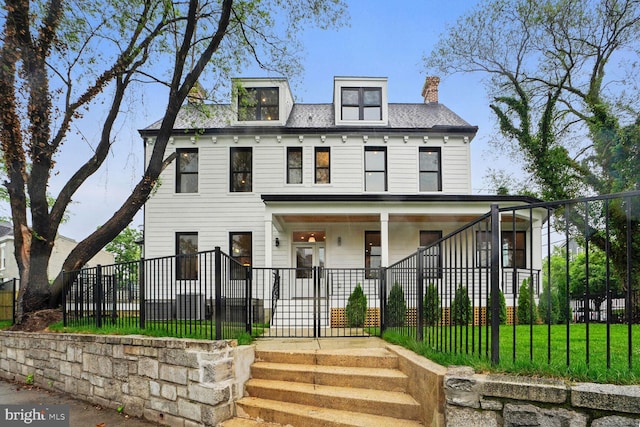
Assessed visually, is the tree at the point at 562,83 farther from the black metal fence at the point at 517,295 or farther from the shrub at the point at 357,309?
the shrub at the point at 357,309

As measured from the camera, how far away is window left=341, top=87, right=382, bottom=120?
1342 centimetres

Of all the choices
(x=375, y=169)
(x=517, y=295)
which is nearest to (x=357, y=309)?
(x=517, y=295)

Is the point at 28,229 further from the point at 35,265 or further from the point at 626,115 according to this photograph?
the point at 626,115

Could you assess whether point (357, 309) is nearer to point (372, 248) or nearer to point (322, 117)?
point (372, 248)

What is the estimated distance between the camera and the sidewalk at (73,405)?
4.96 m

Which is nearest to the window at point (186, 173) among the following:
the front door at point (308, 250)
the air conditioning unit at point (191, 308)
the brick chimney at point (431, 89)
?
the front door at point (308, 250)

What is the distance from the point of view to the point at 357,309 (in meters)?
9.12

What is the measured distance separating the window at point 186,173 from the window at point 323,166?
4.17 metres

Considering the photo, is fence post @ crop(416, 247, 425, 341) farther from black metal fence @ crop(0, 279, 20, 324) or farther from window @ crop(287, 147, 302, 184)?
black metal fence @ crop(0, 279, 20, 324)

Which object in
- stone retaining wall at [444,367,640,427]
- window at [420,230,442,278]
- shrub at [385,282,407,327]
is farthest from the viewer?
shrub at [385,282,407,327]

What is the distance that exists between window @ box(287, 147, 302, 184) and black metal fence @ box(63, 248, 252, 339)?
6.71 metres

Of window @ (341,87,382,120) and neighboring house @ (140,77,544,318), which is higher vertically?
window @ (341,87,382,120)

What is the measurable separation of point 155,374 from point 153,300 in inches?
47.2

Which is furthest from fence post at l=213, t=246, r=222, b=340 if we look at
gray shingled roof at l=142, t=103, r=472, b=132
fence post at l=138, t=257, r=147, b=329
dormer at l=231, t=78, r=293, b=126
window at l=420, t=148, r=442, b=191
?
window at l=420, t=148, r=442, b=191
